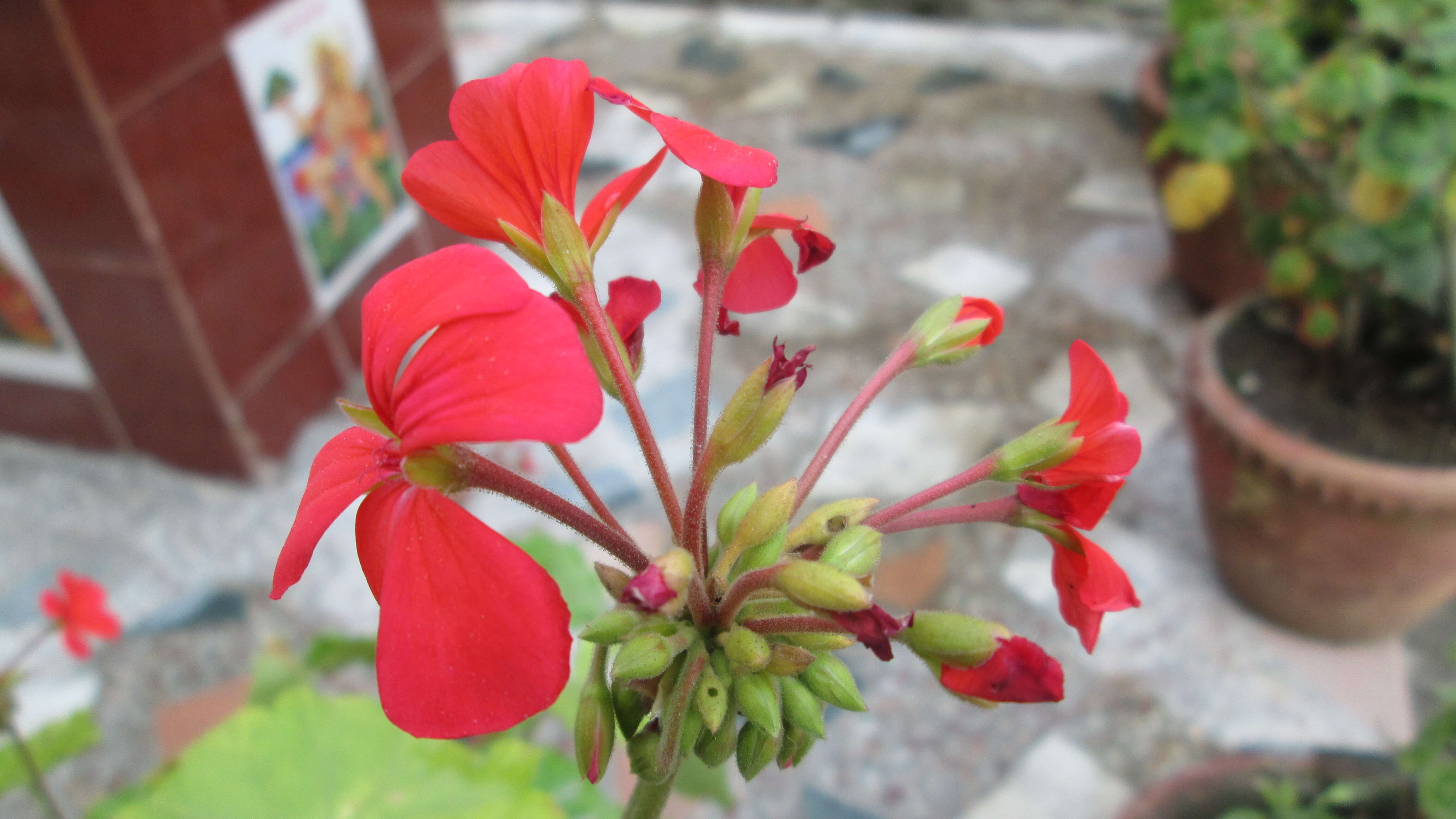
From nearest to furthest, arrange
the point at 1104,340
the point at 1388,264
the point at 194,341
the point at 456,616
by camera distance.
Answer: the point at 456,616 < the point at 1388,264 < the point at 194,341 < the point at 1104,340

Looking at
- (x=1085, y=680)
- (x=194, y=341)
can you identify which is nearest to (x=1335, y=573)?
(x=1085, y=680)

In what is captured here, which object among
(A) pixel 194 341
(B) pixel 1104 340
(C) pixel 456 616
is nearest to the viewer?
(C) pixel 456 616

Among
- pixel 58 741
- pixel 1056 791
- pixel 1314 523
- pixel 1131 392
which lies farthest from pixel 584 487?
pixel 1131 392

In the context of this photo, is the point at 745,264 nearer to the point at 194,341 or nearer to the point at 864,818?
the point at 864,818

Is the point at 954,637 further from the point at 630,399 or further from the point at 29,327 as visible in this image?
the point at 29,327

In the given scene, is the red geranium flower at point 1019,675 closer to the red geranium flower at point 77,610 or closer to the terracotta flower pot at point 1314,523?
the red geranium flower at point 77,610

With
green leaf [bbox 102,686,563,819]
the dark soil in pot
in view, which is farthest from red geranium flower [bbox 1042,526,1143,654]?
the dark soil in pot

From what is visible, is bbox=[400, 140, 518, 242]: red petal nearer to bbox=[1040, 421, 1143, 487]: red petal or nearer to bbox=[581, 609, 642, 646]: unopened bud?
bbox=[581, 609, 642, 646]: unopened bud

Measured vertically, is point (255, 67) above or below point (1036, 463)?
below
